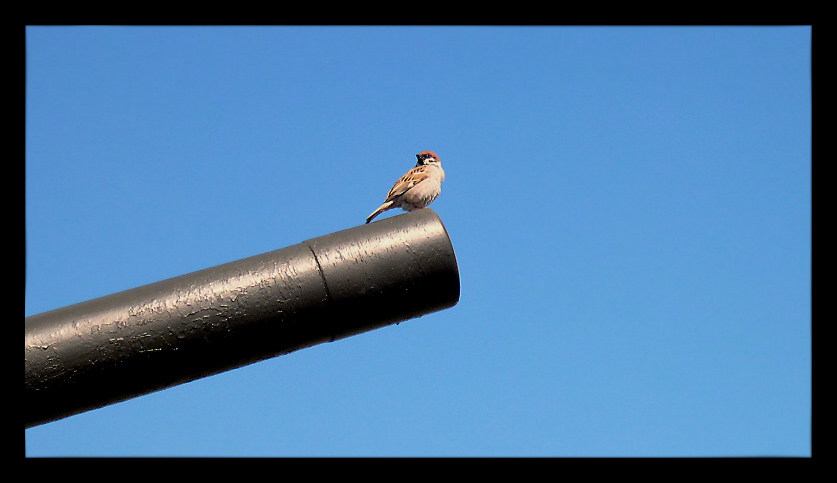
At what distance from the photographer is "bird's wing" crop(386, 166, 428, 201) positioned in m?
7.07

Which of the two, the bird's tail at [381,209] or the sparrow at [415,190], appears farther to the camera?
the sparrow at [415,190]

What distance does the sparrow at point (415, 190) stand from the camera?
23.2ft

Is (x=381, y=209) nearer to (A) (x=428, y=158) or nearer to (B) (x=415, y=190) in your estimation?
(B) (x=415, y=190)

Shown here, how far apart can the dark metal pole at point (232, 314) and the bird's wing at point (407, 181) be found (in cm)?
484

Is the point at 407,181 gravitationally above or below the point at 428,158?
below

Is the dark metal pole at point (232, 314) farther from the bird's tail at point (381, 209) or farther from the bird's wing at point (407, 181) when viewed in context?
the bird's wing at point (407, 181)

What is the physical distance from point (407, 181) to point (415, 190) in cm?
18

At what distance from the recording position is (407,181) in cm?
726

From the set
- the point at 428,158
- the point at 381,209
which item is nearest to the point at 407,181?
the point at 381,209

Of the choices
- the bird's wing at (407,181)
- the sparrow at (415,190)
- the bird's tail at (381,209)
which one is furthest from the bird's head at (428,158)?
the bird's tail at (381,209)
